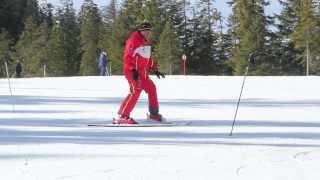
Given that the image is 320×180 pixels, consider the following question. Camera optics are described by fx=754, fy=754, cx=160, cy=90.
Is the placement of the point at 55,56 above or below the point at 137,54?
below

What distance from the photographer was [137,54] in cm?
1262

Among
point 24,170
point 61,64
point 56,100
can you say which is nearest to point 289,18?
point 61,64

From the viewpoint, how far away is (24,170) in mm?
7699

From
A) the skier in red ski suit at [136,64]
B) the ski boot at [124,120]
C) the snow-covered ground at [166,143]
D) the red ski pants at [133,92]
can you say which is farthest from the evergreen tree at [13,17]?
the ski boot at [124,120]

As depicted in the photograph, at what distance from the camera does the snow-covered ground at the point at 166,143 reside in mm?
7625

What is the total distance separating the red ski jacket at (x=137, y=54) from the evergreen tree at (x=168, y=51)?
213 ft

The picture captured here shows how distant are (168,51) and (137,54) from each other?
6610cm

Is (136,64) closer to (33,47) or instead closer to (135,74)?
(135,74)

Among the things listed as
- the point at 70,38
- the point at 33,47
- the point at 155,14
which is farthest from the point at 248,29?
the point at 70,38

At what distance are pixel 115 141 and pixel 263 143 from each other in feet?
6.55

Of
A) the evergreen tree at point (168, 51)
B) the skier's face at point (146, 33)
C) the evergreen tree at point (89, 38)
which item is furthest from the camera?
the evergreen tree at point (89, 38)

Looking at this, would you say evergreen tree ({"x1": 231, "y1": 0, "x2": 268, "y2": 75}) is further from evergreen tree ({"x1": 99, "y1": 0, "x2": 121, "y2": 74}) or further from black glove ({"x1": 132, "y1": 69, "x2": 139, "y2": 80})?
black glove ({"x1": 132, "y1": 69, "x2": 139, "y2": 80})

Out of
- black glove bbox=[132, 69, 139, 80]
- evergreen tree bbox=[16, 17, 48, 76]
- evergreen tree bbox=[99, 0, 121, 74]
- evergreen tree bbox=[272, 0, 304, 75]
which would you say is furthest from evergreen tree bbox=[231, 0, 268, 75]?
black glove bbox=[132, 69, 139, 80]

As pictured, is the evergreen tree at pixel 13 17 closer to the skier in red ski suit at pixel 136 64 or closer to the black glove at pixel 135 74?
the skier in red ski suit at pixel 136 64
